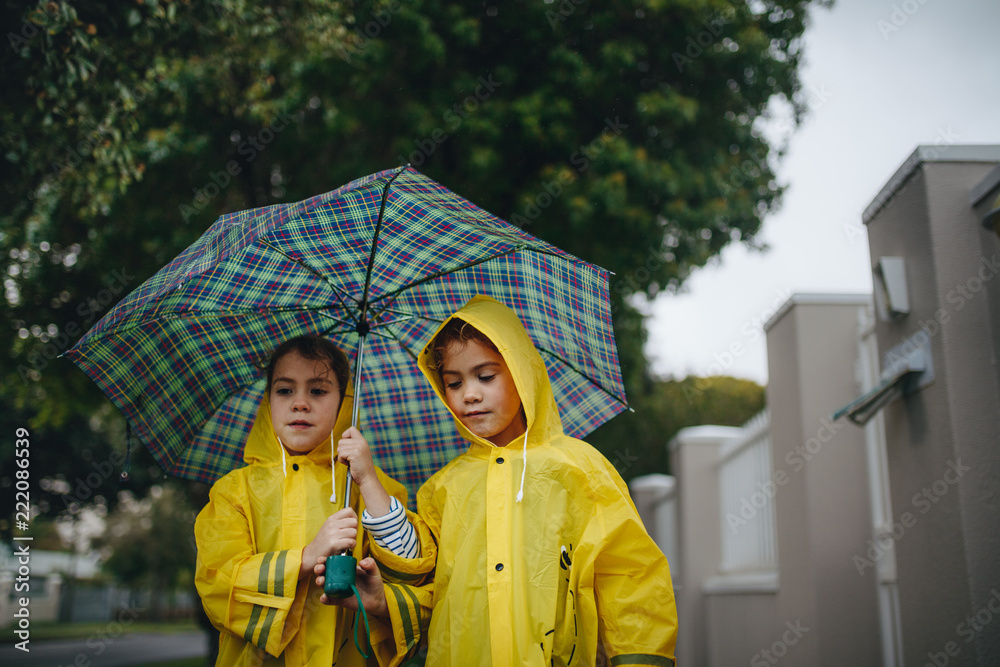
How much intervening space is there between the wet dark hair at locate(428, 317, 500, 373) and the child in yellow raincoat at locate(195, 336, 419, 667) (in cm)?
42

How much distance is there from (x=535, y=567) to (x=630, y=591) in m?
0.32

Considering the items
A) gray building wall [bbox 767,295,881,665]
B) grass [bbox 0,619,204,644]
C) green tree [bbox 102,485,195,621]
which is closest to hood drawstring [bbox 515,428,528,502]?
gray building wall [bbox 767,295,881,665]

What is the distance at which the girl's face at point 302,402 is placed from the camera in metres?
2.99

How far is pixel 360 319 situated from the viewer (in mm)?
3285

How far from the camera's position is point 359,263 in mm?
3176

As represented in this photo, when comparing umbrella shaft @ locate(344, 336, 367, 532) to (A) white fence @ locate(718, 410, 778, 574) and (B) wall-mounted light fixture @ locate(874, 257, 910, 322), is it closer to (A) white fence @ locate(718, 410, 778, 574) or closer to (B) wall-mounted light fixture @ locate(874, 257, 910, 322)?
(B) wall-mounted light fixture @ locate(874, 257, 910, 322)

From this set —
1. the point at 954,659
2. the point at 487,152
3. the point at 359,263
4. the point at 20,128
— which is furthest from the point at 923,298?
the point at 20,128

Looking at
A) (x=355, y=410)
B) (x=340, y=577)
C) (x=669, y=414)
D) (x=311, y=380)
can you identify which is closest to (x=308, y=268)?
(x=311, y=380)

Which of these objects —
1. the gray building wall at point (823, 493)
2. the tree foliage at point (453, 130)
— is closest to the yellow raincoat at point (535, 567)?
the gray building wall at point (823, 493)

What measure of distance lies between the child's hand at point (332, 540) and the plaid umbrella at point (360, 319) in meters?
0.56

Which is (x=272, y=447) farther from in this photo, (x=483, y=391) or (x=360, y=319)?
(x=483, y=391)

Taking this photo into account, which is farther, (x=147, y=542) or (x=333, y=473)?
(x=147, y=542)

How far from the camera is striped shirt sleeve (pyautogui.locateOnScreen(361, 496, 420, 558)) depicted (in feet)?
8.71

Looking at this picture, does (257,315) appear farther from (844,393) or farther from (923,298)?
(844,393)
